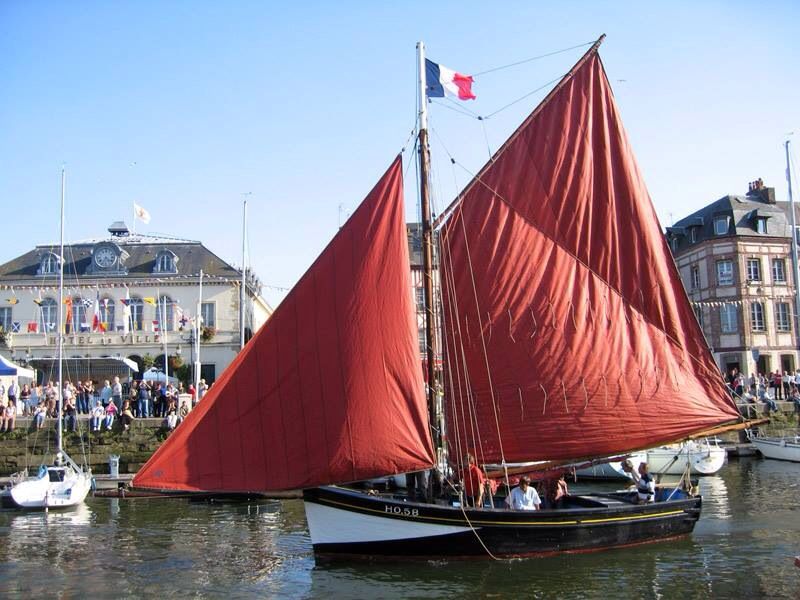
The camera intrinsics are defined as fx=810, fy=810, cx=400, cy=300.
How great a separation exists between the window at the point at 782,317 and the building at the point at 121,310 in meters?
37.5

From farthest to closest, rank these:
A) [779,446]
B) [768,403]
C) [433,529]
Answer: [768,403]
[779,446]
[433,529]

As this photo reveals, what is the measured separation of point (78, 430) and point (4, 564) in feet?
56.9

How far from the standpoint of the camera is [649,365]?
18.9 m

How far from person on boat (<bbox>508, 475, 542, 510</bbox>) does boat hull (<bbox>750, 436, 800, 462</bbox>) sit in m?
23.8

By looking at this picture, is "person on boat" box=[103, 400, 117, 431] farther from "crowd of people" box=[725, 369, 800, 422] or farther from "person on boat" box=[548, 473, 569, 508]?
"crowd of people" box=[725, 369, 800, 422]

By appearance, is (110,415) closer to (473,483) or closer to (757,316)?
(473,483)

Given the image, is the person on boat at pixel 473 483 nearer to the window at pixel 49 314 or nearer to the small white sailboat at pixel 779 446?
the small white sailboat at pixel 779 446

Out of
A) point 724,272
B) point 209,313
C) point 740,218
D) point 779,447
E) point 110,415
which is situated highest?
point 740,218

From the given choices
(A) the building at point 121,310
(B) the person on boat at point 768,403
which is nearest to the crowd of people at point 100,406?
(A) the building at point 121,310

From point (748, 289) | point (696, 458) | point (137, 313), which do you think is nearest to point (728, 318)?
point (748, 289)

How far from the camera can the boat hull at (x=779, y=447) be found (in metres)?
36.4

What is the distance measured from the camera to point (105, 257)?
54031 millimetres

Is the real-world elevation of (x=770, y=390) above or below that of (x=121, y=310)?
below

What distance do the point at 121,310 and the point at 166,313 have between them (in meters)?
3.01
